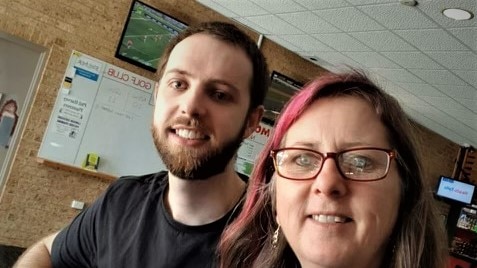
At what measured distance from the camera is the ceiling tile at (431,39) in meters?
3.83

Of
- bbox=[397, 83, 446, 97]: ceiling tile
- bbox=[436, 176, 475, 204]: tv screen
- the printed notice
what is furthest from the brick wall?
bbox=[436, 176, 475, 204]: tv screen

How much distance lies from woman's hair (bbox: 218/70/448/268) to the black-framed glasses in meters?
0.05

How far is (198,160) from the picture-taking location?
112cm

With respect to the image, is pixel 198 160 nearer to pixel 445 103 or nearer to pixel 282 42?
pixel 282 42

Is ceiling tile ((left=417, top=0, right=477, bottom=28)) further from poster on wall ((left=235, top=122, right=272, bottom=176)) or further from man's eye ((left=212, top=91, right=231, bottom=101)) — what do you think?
man's eye ((left=212, top=91, right=231, bottom=101))

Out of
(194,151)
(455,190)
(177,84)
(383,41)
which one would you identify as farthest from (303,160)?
(455,190)

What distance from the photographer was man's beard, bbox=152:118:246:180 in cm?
112

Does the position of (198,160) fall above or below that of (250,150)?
below

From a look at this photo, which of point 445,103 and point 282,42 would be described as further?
point 445,103

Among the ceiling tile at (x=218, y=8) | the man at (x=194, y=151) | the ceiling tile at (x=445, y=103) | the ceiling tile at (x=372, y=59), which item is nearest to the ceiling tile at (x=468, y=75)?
the ceiling tile at (x=372, y=59)

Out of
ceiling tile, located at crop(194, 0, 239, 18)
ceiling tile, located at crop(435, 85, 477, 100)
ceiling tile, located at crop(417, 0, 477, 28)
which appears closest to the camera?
ceiling tile, located at crop(417, 0, 477, 28)

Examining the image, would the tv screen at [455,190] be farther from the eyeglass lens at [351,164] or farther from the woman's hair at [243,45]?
the eyeglass lens at [351,164]

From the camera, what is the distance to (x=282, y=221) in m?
0.84

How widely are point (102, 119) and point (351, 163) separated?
153 inches
